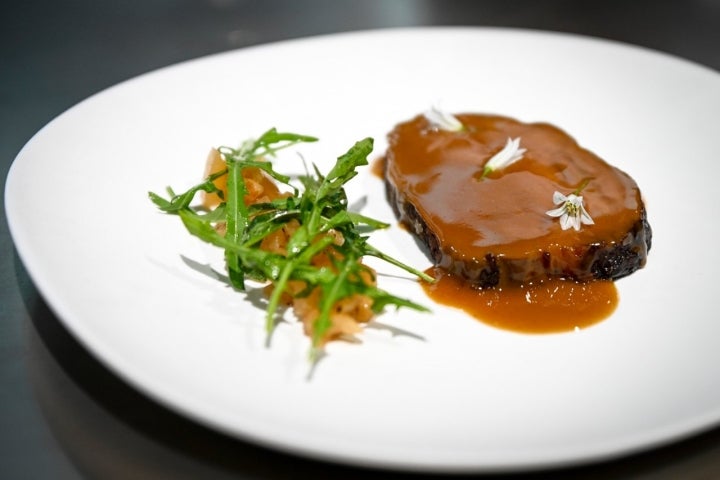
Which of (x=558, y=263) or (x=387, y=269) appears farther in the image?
(x=387, y=269)

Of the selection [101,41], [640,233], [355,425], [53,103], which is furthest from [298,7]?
[355,425]

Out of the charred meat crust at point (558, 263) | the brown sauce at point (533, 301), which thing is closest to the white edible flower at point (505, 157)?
the charred meat crust at point (558, 263)

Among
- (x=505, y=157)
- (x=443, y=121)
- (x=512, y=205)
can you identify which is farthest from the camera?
(x=443, y=121)

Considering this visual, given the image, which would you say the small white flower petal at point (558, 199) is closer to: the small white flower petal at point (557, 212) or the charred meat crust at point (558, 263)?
the small white flower petal at point (557, 212)

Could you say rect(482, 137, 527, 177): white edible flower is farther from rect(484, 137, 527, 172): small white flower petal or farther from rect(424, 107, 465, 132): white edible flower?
rect(424, 107, 465, 132): white edible flower

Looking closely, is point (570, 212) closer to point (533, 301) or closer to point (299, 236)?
point (533, 301)

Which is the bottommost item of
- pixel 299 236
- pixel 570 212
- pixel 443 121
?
pixel 299 236

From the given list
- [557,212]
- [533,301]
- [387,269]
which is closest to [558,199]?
[557,212]
